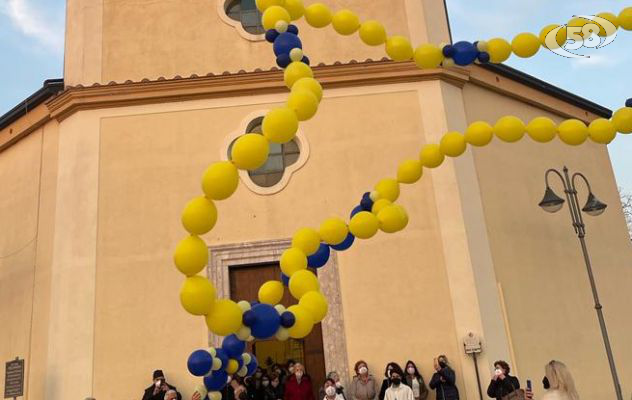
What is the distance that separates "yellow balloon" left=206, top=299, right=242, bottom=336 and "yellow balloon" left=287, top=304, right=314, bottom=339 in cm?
52

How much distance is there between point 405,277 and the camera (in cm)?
1238

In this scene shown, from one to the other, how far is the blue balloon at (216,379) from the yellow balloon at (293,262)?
107cm

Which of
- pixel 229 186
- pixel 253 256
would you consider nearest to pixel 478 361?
pixel 253 256

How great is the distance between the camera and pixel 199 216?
511 cm

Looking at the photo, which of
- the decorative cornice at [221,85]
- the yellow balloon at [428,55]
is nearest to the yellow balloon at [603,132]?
the yellow balloon at [428,55]

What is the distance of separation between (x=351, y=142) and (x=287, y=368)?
4.53 meters

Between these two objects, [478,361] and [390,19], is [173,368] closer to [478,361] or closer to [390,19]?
[478,361]

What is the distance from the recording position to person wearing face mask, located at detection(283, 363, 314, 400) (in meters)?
11.0

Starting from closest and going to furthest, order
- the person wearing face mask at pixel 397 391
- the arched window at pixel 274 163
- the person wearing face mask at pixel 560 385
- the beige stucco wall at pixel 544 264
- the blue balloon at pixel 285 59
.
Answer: the person wearing face mask at pixel 560 385
the blue balloon at pixel 285 59
the person wearing face mask at pixel 397 391
the beige stucco wall at pixel 544 264
the arched window at pixel 274 163

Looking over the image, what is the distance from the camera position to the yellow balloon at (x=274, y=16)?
22.2 ft

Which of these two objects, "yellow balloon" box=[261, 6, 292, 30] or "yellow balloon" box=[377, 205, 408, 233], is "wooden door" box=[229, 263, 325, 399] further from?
"yellow balloon" box=[261, 6, 292, 30]

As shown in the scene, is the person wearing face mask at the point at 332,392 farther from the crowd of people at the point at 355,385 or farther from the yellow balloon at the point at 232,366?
the yellow balloon at the point at 232,366

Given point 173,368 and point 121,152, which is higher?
point 121,152

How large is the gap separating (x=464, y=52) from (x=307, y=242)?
2.68m
